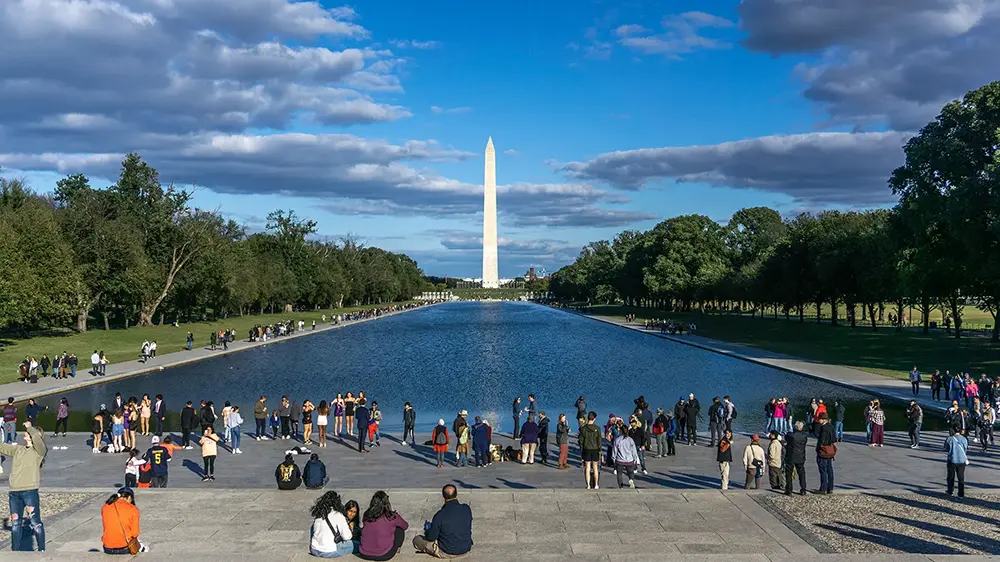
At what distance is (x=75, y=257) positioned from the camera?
233ft

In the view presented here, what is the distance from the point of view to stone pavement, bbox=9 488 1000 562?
12.7 metres

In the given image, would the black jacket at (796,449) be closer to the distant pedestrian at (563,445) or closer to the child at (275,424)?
the distant pedestrian at (563,445)

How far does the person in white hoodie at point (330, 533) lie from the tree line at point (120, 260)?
49.0m

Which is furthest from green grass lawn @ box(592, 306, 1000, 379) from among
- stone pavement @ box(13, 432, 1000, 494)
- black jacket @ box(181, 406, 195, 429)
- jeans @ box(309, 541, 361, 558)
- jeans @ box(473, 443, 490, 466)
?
jeans @ box(309, 541, 361, 558)

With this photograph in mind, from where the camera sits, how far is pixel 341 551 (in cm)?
1224

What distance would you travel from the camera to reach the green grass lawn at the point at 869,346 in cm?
4675

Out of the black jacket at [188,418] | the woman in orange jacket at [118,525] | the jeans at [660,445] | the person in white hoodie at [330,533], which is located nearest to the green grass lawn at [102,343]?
the black jacket at [188,418]

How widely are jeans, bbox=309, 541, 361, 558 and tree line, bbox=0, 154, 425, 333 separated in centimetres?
4913

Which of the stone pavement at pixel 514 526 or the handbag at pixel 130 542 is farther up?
the handbag at pixel 130 542

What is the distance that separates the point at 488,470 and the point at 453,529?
9.54 meters

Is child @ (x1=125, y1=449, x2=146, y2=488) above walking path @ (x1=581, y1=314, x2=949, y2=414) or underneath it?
above

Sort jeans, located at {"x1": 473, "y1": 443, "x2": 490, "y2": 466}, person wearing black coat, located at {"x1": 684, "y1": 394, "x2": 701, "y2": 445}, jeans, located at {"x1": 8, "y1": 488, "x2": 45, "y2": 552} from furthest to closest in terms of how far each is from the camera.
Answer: person wearing black coat, located at {"x1": 684, "y1": 394, "x2": 701, "y2": 445}, jeans, located at {"x1": 473, "y1": 443, "x2": 490, "y2": 466}, jeans, located at {"x1": 8, "y1": 488, "x2": 45, "y2": 552}

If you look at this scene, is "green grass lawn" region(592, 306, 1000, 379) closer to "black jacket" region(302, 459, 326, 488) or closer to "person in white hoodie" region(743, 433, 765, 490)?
"person in white hoodie" region(743, 433, 765, 490)

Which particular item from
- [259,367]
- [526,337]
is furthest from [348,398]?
[526,337]
